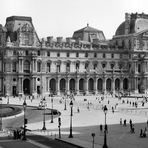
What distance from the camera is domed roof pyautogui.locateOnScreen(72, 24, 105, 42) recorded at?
413ft

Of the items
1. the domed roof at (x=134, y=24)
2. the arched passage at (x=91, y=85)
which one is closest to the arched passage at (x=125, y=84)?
the arched passage at (x=91, y=85)

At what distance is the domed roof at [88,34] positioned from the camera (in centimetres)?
12588

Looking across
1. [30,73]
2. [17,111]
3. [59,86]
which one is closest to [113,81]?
[59,86]

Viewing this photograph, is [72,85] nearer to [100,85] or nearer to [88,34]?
[100,85]

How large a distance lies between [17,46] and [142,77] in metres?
34.9

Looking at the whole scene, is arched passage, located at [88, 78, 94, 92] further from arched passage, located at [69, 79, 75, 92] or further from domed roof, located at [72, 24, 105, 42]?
domed roof, located at [72, 24, 105, 42]

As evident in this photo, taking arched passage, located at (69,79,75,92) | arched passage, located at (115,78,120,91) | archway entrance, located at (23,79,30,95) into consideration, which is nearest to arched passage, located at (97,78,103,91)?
arched passage, located at (115,78,120,91)

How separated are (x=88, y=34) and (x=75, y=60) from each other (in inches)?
593

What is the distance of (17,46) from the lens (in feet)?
350

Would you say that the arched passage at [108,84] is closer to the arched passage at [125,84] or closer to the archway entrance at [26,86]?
the arched passage at [125,84]

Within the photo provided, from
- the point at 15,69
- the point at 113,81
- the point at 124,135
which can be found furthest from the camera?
the point at 113,81

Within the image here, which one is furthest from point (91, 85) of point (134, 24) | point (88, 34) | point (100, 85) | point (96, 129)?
point (96, 129)

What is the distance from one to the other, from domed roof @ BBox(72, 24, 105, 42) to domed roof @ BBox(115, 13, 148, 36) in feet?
25.6

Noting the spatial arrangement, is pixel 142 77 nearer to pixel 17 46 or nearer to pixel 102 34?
pixel 102 34
